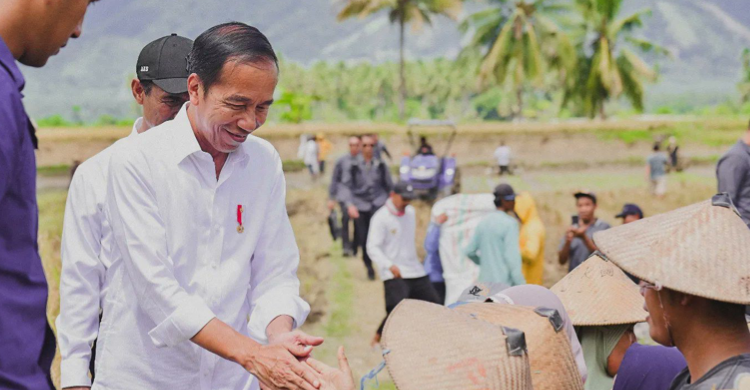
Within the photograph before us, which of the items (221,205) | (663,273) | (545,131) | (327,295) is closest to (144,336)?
(221,205)

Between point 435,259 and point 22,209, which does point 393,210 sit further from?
point 22,209

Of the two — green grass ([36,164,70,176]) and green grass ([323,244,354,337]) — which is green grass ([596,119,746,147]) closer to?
green grass ([36,164,70,176])

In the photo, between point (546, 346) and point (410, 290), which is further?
point (410, 290)

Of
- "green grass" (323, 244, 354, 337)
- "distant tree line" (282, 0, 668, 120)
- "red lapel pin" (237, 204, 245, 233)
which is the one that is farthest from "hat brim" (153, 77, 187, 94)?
"distant tree line" (282, 0, 668, 120)

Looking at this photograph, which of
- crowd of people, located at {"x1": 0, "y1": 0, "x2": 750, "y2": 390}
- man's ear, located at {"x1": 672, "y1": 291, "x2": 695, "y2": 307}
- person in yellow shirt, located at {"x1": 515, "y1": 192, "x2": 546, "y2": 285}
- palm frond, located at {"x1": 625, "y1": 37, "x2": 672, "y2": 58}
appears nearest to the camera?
crowd of people, located at {"x1": 0, "y1": 0, "x2": 750, "y2": 390}

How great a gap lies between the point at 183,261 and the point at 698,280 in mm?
1319

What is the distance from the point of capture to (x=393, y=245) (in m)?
8.66

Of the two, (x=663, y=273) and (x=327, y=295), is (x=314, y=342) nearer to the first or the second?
(x=663, y=273)

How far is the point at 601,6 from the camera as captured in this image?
51094 mm

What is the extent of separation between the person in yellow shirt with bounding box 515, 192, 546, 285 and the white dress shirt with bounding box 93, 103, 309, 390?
5.44m

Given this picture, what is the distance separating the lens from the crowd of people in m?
1.84

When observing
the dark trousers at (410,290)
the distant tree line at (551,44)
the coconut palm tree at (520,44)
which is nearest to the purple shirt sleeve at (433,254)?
the dark trousers at (410,290)

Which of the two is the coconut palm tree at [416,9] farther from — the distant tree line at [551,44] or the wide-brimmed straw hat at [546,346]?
the wide-brimmed straw hat at [546,346]

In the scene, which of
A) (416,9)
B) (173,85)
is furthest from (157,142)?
(416,9)
